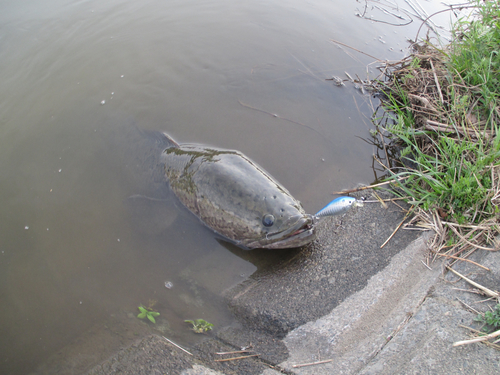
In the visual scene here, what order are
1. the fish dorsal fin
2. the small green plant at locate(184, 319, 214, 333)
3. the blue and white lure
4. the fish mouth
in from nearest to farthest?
the small green plant at locate(184, 319, 214, 333), the fish mouth, the blue and white lure, the fish dorsal fin

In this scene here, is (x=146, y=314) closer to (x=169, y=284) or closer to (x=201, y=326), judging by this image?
(x=169, y=284)

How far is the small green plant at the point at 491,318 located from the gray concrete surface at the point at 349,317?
0.19 ft

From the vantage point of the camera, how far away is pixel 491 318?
1730 mm

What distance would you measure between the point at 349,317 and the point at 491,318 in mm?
839

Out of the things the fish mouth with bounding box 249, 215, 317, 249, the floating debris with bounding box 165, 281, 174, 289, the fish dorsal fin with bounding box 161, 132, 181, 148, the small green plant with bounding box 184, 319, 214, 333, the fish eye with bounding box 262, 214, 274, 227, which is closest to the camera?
the small green plant with bounding box 184, 319, 214, 333

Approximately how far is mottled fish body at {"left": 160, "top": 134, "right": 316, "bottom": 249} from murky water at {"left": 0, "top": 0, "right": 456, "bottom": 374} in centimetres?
23

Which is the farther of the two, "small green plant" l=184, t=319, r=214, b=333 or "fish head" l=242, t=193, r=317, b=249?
"fish head" l=242, t=193, r=317, b=249

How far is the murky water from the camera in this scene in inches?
107

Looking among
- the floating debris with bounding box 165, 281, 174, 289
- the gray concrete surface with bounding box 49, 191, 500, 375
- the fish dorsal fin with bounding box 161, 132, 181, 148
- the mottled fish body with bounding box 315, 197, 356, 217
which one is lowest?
the floating debris with bounding box 165, 281, 174, 289

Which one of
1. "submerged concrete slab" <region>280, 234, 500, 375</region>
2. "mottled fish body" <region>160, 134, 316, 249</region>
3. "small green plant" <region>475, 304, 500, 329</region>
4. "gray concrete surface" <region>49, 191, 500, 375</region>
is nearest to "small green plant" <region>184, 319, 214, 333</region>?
"gray concrete surface" <region>49, 191, 500, 375</region>

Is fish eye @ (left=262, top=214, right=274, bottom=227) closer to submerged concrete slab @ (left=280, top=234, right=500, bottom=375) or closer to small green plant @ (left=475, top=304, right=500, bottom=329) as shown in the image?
submerged concrete slab @ (left=280, top=234, right=500, bottom=375)

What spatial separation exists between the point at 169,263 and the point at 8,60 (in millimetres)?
5020

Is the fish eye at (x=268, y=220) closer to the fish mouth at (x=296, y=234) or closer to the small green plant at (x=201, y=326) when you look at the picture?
the fish mouth at (x=296, y=234)

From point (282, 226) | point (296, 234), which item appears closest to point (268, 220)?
point (282, 226)
